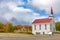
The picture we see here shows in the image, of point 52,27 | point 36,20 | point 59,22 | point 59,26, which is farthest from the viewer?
point 59,22

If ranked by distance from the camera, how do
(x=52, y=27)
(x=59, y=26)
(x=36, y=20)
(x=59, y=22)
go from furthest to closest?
(x=59, y=22) → (x=59, y=26) → (x=36, y=20) → (x=52, y=27)

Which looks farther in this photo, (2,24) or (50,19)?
(2,24)

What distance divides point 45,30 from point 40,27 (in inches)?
151

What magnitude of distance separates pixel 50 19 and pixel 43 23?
436cm

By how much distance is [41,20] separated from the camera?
99000 millimetres

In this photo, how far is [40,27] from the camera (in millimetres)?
98312

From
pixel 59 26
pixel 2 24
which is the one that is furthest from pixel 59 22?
pixel 2 24

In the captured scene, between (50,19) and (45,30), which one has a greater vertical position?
(50,19)

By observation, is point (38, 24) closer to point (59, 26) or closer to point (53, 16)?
point (53, 16)

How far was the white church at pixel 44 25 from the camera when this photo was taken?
94812 mm

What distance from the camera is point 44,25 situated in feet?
317

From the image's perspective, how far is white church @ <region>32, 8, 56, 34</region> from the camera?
94812mm

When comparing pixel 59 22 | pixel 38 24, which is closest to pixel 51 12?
pixel 38 24

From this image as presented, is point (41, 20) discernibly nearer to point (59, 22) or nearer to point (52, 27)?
point (52, 27)
